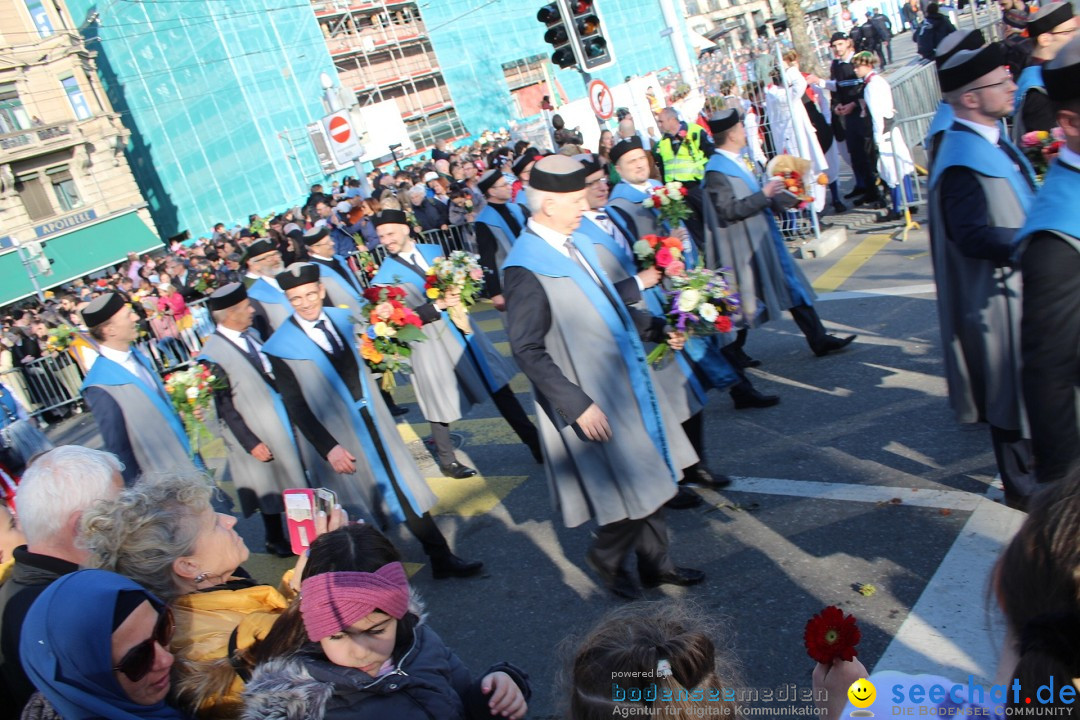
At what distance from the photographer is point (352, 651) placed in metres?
2.28

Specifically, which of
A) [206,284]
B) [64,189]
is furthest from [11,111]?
[206,284]

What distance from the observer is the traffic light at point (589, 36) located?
456 inches

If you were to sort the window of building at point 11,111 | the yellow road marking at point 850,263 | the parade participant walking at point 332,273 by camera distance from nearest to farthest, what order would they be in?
the parade participant walking at point 332,273 → the yellow road marking at point 850,263 → the window of building at point 11,111

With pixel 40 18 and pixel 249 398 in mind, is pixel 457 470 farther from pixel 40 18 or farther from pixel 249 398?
pixel 40 18

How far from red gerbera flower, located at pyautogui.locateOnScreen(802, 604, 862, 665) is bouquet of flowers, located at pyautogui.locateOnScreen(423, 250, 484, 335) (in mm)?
4940

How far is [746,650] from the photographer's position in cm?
373

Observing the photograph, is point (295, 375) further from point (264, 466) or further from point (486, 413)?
point (486, 413)

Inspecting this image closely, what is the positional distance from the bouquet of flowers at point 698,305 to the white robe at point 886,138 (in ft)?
21.7

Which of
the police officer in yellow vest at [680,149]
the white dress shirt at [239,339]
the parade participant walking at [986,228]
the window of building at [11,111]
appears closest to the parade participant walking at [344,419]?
the white dress shirt at [239,339]

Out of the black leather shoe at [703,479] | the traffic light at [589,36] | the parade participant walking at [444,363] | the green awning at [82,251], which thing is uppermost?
the green awning at [82,251]

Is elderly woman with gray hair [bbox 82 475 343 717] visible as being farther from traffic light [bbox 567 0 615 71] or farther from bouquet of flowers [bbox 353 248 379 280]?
bouquet of flowers [bbox 353 248 379 280]

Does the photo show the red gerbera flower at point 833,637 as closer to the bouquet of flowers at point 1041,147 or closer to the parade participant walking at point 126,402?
the bouquet of flowers at point 1041,147

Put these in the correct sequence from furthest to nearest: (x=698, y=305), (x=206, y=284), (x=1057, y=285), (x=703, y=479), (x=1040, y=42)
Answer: (x=206, y=284)
(x=1040, y=42)
(x=703, y=479)
(x=698, y=305)
(x=1057, y=285)

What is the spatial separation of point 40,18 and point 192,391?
167ft
